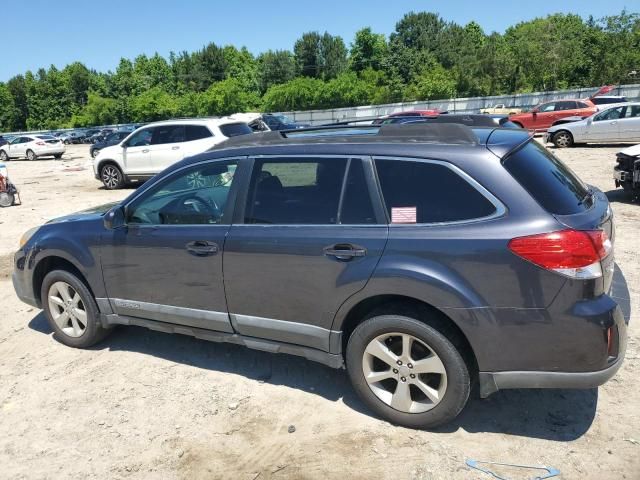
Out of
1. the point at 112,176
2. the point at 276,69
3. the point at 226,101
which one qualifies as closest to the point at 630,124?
the point at 112,176

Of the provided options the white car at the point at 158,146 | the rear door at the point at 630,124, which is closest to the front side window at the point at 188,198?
Answer: the white car at the point at 158,146

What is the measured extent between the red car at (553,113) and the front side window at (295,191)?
22.3 meters

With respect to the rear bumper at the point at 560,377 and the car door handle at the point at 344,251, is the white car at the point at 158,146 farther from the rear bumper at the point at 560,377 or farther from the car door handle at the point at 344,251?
the rear bumper at the point at 560,377

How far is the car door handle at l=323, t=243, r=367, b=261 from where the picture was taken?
317 cm

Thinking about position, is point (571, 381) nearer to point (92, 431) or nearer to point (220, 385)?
point (220, 385)

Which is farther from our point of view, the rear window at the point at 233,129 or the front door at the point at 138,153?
the front door at the point at 138,153

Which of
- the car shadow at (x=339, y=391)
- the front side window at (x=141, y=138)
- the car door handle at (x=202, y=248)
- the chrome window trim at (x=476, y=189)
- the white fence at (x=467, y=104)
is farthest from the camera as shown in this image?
the white fence at (x=467, y=104)

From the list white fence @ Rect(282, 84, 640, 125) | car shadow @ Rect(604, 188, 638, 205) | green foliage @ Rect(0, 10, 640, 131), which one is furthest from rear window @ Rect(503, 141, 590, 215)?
green foliage @ Rect(0, 10, 640, 131)

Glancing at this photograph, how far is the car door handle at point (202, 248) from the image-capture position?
3.70 metres

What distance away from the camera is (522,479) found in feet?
9.15

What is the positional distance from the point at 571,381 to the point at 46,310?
432 centimetres

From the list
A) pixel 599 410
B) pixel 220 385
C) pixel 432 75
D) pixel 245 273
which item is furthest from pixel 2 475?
pixel 432 75

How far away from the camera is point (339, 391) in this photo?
12.5 feet

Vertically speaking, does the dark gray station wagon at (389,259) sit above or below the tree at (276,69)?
below
